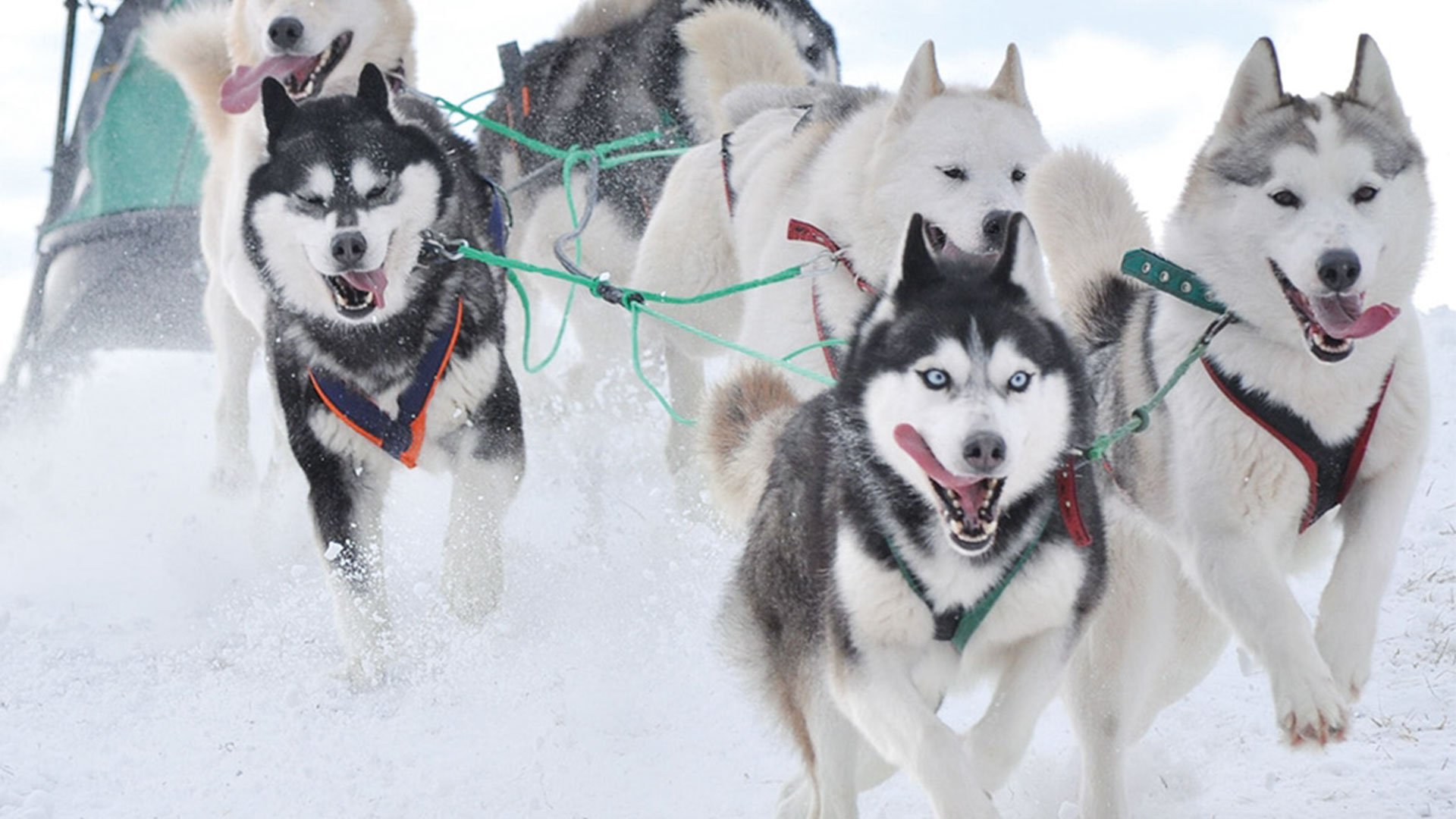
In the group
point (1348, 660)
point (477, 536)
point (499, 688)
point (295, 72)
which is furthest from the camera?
point (295, 72)

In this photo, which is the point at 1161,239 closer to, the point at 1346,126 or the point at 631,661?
the point at 1346,126

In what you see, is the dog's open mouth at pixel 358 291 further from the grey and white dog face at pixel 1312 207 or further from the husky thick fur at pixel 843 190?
the grey and white dog face at pixel 1312 207

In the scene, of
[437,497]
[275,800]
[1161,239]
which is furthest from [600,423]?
[1161,239]

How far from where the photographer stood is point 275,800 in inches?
131

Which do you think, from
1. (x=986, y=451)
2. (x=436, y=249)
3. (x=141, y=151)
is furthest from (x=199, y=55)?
(x=986, y=451)

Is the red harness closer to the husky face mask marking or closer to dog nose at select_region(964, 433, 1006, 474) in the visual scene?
the husky face mask marking

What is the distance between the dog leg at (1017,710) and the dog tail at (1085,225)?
878mm

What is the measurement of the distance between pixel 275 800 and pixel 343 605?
0.67 metres

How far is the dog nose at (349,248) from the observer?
366 centimetres

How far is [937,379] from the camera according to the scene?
2.50m

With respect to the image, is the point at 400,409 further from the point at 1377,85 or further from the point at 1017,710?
the point at 1377,85

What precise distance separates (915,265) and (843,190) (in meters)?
1.26

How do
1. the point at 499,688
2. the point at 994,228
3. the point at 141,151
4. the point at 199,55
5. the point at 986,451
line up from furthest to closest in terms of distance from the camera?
the point at 141,151 → the point at 199,55 → the point at 499,688 → the point at 994,228 → the point at 986,451

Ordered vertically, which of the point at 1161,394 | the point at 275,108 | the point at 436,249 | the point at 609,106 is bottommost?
the point at 1161,394
